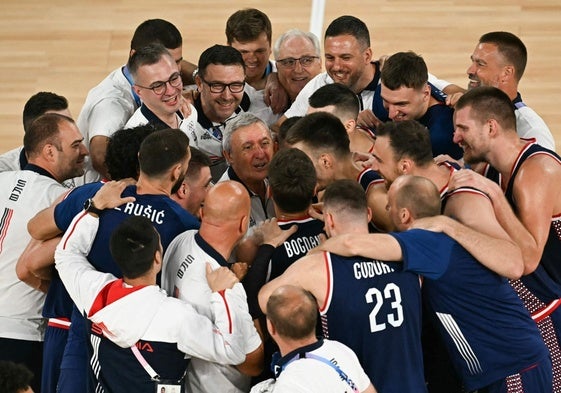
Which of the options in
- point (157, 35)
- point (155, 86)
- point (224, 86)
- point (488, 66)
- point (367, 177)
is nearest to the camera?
point (367, 177)

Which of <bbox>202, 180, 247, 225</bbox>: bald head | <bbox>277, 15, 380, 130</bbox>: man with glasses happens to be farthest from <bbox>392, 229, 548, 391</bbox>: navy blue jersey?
<bbox>277, 15, 380, 130</bbox>: man with glasses

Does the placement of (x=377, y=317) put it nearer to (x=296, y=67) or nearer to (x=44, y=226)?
(x=44, y=226)

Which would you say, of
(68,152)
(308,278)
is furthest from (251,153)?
(308,278)

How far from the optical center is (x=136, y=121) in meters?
6.97

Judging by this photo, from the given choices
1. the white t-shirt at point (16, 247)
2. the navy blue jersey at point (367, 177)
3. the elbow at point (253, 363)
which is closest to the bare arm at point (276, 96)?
the navy blue jersey at point (367, 177)

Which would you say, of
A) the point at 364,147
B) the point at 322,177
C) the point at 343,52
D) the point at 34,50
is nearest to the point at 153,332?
the point at 322,177

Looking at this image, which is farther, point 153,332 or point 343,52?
point 343,52

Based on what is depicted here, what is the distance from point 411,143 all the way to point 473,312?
102 cm

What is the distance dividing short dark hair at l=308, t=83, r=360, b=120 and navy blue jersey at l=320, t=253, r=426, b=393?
172cm

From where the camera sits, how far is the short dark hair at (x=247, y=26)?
26.0ft

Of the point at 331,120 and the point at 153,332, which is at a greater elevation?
the point at 331,120

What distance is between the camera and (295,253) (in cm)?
536

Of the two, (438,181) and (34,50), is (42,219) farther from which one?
(34,50)

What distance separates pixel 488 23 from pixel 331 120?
6158 mm
